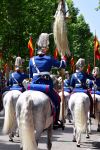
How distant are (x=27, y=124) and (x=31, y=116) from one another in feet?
0.58

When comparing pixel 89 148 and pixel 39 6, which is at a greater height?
pixel 39 6

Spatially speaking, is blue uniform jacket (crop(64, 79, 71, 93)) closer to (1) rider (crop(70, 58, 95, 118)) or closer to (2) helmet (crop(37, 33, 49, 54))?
(1) rider (crop(70, 58, 95, 118))

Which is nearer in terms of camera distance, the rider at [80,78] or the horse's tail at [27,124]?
the horse's tail at [27,124]

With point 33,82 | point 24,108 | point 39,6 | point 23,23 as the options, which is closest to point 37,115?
point 24,108

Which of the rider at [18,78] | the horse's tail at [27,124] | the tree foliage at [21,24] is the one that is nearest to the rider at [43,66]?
the horse's tail at [27,124]

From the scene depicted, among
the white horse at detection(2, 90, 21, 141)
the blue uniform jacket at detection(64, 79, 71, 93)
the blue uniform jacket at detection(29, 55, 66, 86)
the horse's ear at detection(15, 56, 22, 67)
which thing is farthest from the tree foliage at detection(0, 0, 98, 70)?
the blue uniform jacket at detection(29, 55, 66, 86)

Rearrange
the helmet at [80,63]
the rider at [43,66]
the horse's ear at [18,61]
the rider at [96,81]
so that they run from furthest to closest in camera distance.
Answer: the rider at [96,81], the horse's ear at [18,61], the helmet at [80,63], the rider at [43,66]

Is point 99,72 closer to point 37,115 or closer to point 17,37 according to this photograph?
point 37,115

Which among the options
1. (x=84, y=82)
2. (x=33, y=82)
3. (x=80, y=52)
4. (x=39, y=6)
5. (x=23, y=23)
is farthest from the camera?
(x=80, y=52)

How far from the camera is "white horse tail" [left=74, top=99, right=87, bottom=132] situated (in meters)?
13.2

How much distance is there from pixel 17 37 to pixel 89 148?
29.4 metres

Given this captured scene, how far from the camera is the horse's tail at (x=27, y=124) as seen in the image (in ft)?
31.1

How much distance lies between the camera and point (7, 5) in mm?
31844

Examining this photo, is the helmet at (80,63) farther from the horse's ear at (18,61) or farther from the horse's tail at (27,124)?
the horse's tail at (27,124)
